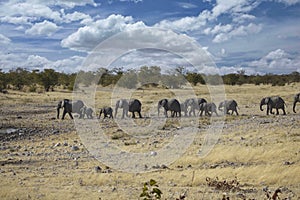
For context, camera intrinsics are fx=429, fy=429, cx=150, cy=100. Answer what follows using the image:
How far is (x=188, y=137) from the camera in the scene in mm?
18969

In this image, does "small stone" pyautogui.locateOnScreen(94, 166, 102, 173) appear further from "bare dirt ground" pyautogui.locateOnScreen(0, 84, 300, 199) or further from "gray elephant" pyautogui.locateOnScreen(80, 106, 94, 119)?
"gray elephant" pyautogui.locateOnScreen(80, 106, 94, 119)

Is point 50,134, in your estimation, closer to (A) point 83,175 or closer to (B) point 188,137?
(B) point 188,137

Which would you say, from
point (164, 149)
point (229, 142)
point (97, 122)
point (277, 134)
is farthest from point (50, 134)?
point (277, 134)

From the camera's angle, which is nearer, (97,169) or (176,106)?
(97,169)

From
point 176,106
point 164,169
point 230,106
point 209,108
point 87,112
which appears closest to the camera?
point 164,169

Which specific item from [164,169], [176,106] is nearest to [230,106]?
[176,106]

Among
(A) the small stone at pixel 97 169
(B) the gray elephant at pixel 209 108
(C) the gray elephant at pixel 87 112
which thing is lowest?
(A) the small stone at pixel 97 169

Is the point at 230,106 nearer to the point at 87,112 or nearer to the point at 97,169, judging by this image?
the point at 87,112

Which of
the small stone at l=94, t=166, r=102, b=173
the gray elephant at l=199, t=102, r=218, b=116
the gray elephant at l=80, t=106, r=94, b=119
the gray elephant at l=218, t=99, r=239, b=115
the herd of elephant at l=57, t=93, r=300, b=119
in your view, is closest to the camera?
the small stone at l=94, t=166, r=102, b=173

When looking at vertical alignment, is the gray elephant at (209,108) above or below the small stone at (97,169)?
above

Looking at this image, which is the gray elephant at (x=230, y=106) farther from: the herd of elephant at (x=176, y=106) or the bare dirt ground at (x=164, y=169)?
the bare dirt ground at (x=164, y=169)

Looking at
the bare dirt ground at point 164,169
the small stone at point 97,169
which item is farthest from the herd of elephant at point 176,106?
the small stone at point 97,169

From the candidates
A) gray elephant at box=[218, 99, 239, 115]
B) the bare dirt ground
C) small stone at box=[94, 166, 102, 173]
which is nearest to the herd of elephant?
gray elephant at box=[218, 99, 239, 115]

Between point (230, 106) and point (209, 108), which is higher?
point (230, 106)
